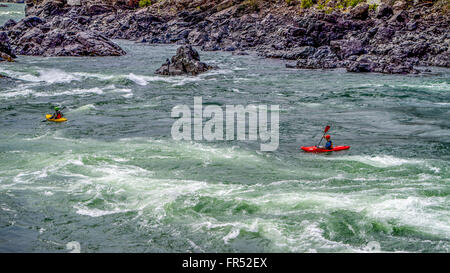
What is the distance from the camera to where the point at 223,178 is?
1634 cm

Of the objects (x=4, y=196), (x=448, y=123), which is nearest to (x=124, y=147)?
(x=4, y=196)

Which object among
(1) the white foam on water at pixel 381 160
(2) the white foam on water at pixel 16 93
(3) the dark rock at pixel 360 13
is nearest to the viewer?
(1) the white foam on water at pixel 381 160

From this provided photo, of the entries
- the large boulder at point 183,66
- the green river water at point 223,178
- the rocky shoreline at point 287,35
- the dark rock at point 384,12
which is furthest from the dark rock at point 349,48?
the dark rock at point 384,12

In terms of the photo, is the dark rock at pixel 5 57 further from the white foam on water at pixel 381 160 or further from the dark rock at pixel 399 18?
the dark rock at pixel 399 18

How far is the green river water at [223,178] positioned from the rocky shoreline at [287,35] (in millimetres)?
14346

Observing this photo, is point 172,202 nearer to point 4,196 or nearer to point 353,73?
point 4,196

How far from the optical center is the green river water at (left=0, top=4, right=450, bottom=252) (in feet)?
40.0

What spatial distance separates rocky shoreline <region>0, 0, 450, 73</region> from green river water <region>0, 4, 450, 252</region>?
1435cm

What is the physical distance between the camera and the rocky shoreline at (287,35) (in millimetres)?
44938

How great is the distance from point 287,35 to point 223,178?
135 feet

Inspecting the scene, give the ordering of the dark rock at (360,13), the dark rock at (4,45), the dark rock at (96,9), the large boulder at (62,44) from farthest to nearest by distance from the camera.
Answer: the dark rock at (96,9) < the dark rock at (360,13) < the large boulder at (62,44) < the dark rock at (4,45)

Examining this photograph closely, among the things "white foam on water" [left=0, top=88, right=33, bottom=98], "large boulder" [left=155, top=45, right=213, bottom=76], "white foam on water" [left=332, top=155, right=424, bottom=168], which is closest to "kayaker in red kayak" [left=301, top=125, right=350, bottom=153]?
"white foam on water" [left=332, top=155, right=424, bottom=168]

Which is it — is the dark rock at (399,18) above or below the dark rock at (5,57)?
above

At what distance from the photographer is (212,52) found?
56531mm
